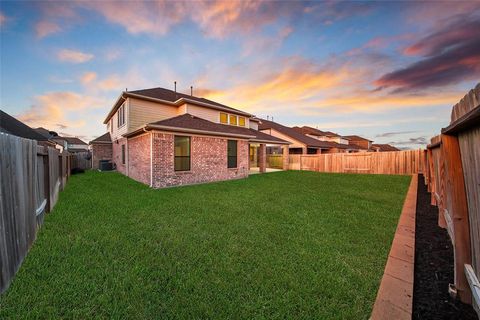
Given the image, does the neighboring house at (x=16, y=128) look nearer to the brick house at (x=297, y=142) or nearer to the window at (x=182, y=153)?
A: the window at (x=182, y=153)

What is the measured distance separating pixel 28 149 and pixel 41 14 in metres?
8.36

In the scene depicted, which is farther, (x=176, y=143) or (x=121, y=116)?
(x=121, y=116)

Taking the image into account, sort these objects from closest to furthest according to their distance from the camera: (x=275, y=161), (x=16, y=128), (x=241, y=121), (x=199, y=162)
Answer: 1. (x=199, y=162)
2. (x=16, y=128)
3. (x=241, y=121)
4. (x=275, y=161)

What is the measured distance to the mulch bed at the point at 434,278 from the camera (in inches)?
76.4

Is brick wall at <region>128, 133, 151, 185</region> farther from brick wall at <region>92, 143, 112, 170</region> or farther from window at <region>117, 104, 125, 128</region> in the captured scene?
brick wall at <region>92, 143, 112, 170</region>

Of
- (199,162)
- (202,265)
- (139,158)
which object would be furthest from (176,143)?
(202,265)

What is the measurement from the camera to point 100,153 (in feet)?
62.1

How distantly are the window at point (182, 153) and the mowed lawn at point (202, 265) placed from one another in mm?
4902

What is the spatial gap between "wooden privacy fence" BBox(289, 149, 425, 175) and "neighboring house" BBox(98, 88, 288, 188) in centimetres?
745

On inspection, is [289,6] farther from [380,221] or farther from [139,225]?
[139,225]

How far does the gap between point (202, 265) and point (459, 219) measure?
3.33m

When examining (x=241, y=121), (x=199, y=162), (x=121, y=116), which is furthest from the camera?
(x=241, y=121)

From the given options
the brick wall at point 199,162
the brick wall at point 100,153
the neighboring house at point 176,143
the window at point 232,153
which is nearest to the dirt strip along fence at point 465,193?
the neighboring house at point 176,143

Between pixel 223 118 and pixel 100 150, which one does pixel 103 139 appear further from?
pixel 223 118
